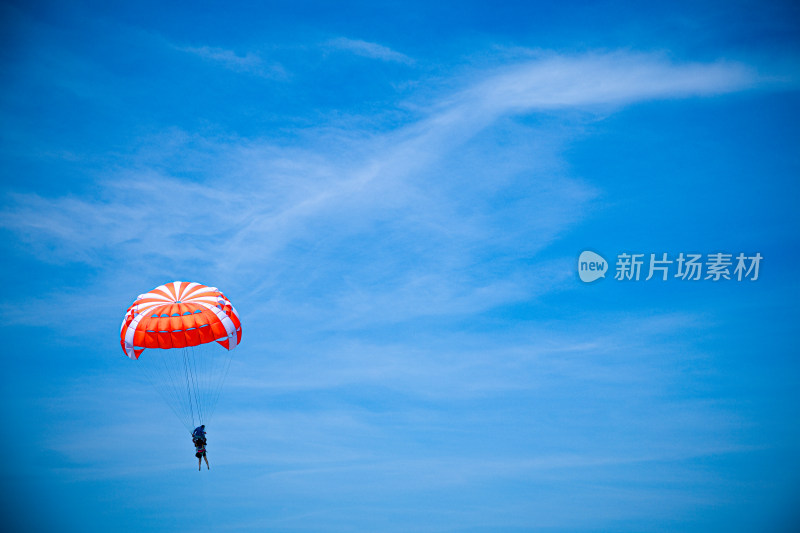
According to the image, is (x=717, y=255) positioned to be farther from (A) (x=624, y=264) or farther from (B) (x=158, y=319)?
(B) (x=158, y=319)

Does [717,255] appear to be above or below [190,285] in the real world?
below

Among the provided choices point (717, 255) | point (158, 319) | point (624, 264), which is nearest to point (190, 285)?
point (158, 319)

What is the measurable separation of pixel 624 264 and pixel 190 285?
26464mm

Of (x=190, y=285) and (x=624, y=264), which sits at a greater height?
(x=190, y=285)

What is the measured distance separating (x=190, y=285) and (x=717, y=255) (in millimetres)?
31504

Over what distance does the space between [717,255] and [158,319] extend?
32737 millimetres

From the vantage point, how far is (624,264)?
49.3 m

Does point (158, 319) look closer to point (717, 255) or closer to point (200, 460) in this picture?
point (200, 460)

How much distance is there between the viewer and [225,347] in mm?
48781

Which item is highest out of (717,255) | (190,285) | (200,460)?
(190,285)

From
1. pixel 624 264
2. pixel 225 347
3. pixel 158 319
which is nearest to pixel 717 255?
pixel 624 264

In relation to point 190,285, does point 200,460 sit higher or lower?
lower

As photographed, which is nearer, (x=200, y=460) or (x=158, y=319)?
(x=158, y=319)

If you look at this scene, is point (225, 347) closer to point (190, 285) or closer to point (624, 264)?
point (190, 285)
